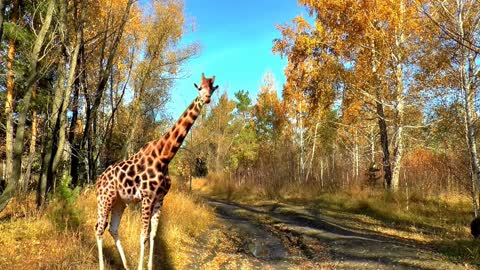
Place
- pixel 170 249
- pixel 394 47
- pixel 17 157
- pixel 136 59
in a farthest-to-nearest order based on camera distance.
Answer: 1. pixel 136 59
2. pixel 394 47
3. pixel 170 249
4. pixel 17 157

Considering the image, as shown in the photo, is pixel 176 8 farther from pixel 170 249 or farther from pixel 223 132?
pixel 223 132

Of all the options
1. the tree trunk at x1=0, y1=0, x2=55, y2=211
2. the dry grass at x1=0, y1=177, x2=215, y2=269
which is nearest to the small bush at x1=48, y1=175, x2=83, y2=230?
the dry grass at x1=0, y1=177, x2=215, y2=269

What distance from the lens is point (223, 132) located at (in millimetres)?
49281

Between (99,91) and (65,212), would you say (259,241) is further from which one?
(99,91)

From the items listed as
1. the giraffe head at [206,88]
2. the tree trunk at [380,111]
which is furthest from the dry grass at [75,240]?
the tree trunk at [380,111]

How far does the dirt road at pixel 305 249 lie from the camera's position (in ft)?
25.6

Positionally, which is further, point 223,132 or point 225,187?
point 223,132

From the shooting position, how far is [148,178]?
6.00m

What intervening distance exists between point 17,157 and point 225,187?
21766 millimetres

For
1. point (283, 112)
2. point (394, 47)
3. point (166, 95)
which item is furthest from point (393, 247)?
point (283, 112)

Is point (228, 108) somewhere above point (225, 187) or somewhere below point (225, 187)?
above

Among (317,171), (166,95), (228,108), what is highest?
(228,108)

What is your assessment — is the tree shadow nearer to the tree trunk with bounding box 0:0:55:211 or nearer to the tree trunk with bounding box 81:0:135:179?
the tree trunk with bounding box 81:0:135:179

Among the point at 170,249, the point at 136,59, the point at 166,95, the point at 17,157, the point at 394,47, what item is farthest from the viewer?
the point at 166,95
